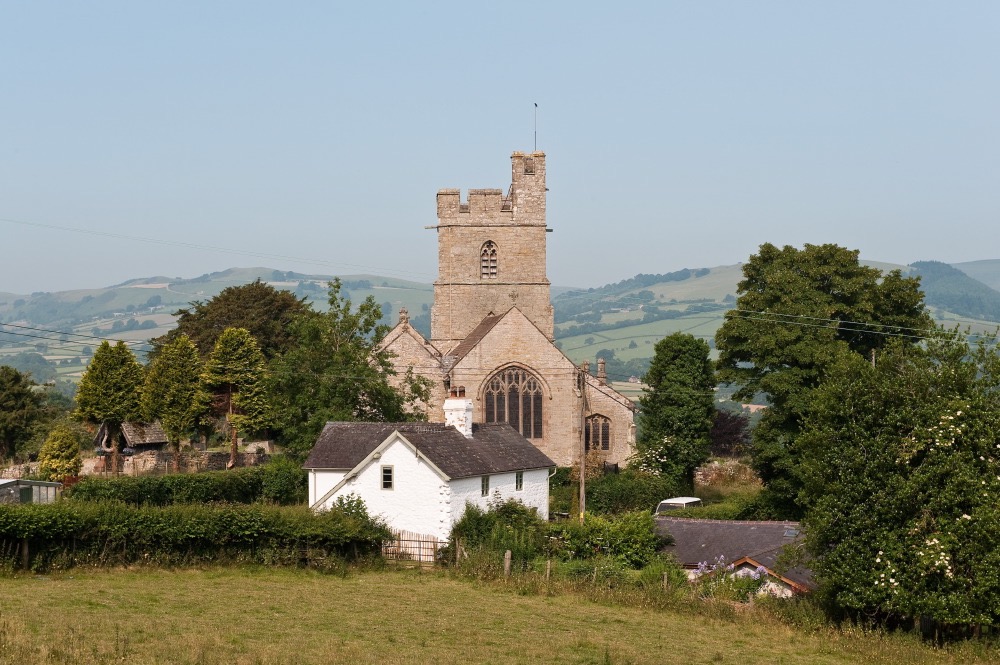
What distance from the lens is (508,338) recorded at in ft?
207

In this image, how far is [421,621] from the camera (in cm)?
3031

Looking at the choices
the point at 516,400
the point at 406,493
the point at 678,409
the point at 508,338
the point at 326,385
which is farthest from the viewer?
the point at 516,400

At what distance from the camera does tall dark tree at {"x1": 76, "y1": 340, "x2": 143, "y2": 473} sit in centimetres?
6069

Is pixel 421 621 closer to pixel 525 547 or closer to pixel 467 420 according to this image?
pixel 525 547

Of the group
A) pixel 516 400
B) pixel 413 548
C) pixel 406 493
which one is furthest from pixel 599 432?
pixel 413 548

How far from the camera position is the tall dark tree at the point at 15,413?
239 ft

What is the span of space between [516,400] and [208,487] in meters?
18.7

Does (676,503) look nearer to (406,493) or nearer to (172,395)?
(406,493)

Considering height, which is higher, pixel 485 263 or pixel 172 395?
pixel 485 263

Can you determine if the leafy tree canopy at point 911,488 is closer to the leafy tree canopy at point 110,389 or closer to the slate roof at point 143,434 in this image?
the leafy tree canopy at point 110,389

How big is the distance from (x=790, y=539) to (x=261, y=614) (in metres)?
16.4

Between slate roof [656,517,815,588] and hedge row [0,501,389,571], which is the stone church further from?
hedge row [0,501,389,571]

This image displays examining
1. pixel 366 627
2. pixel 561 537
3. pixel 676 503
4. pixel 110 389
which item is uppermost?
pixel 110 389

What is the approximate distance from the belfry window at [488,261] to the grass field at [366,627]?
34.7m
